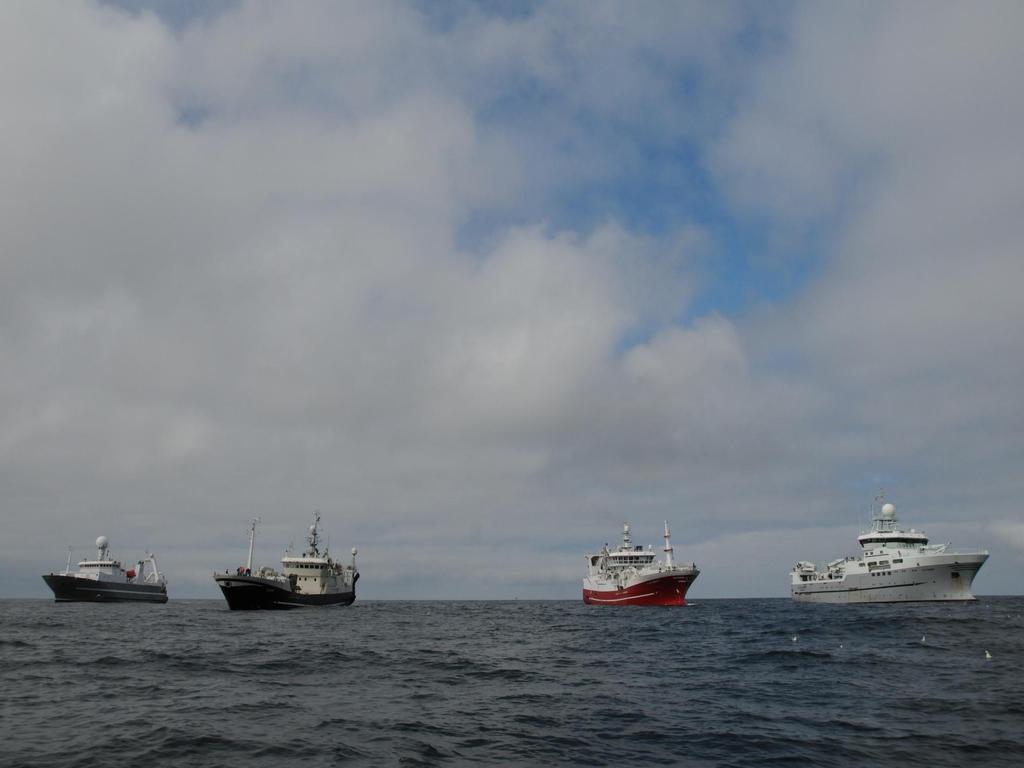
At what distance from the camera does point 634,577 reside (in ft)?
278

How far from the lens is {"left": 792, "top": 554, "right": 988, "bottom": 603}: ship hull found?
76875mm

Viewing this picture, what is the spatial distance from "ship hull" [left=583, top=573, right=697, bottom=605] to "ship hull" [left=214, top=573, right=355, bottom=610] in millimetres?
43741

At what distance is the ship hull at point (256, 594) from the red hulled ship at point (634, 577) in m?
42.9

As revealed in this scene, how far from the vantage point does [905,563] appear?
263ft

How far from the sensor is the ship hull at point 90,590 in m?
110

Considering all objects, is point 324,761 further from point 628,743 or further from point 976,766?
point 976,766

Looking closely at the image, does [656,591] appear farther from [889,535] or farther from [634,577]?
[889,535]

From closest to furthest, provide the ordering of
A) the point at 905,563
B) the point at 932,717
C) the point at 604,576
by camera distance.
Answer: the point at 932,717 < the point at 905,563 < the point at 604,576

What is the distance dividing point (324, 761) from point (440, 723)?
4604mm

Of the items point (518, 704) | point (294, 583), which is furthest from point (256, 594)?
point (518, 704)

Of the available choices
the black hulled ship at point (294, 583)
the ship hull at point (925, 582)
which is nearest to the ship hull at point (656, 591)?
the ship hull at point (925, 582)

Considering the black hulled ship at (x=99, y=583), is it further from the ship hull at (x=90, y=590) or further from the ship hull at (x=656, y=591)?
the ship hull at (x=656, y=591)

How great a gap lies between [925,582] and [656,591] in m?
33.0

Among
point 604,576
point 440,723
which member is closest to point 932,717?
point 440,723
